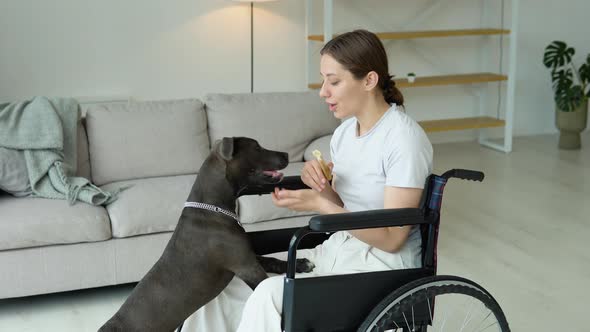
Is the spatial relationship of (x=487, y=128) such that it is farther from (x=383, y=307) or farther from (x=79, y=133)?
(x=383, y=307)

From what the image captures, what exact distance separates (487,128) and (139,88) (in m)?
2.73

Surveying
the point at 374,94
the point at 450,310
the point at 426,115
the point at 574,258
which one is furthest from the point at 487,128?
the point at 374,94

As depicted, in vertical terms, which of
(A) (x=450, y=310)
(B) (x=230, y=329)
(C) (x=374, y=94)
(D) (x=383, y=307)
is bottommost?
(A) (x=450, y=310)

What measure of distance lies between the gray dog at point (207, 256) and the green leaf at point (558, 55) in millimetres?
4002

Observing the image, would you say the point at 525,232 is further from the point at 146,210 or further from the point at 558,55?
the point at 558,55

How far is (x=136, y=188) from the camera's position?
3.25m

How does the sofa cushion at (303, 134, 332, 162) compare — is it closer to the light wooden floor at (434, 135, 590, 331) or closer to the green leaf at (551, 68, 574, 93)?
the light wooden floor at (434, 135, 590, 331)

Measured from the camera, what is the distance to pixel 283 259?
7.59 ft

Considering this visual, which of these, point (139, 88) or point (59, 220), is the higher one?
point (139, 88)

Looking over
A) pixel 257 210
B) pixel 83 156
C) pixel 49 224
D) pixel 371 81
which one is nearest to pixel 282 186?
pixel 371 81

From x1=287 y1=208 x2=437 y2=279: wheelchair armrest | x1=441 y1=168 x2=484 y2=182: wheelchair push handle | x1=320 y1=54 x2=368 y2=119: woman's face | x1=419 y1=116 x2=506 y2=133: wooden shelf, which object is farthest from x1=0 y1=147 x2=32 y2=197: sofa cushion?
x1=419 y1=116 x2=506 y2=133: wooden shelf

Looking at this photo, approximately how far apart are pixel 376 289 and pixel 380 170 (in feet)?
1.04

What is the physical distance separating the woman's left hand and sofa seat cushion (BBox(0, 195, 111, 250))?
49.8 inches

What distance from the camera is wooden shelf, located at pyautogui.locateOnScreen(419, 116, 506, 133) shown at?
541 centimetres
